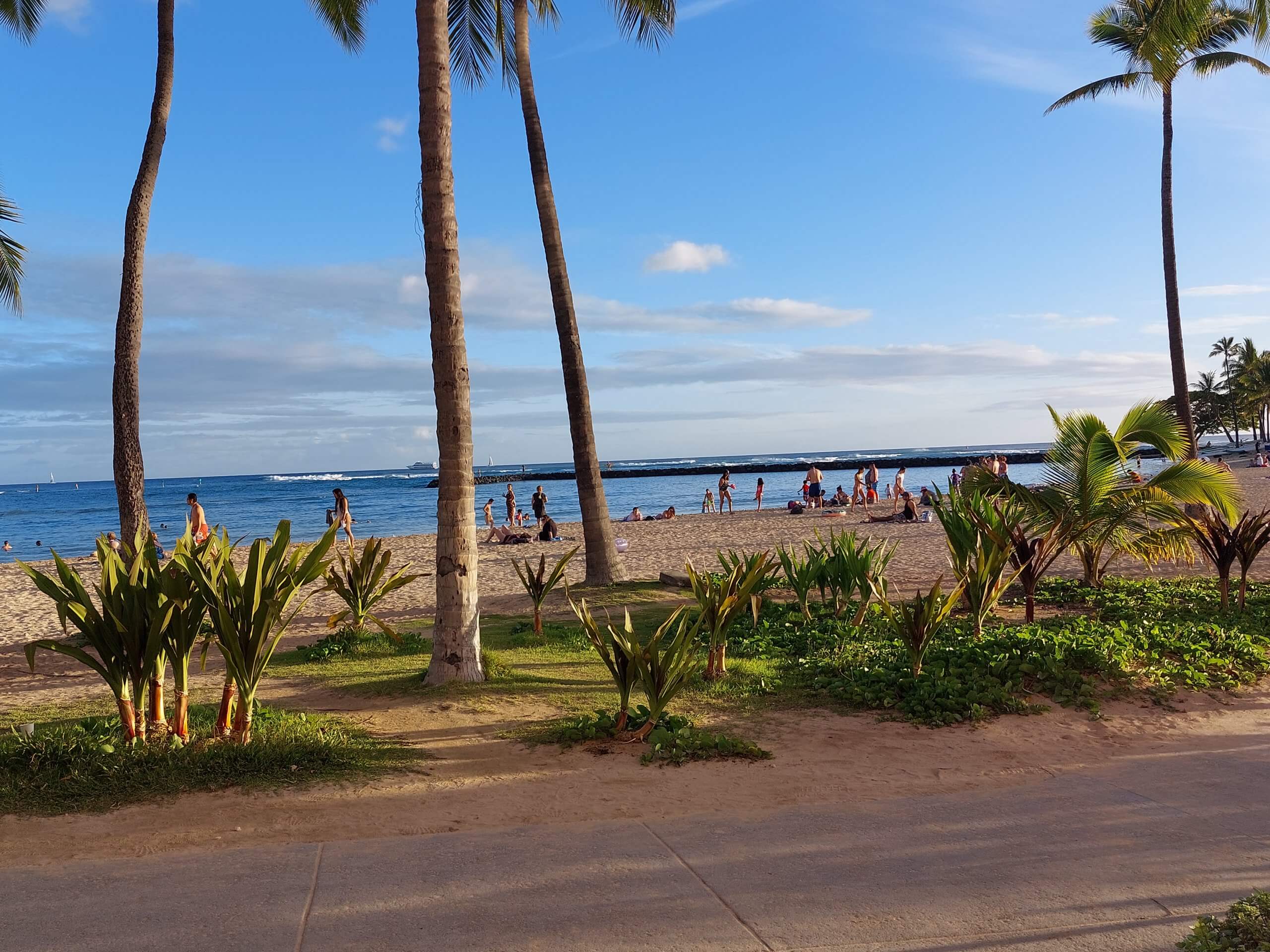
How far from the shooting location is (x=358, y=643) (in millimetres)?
8148

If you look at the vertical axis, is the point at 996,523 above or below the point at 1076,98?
below

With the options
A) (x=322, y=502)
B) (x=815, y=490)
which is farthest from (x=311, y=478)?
(x=815, y=490)

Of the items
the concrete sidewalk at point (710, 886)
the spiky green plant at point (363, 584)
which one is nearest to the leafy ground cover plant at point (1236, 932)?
the concrete sidewalk at point (710, 886)

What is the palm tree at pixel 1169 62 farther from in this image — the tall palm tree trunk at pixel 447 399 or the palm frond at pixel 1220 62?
the tall palm tree trunk at pixel 447 399

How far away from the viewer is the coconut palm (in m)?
9.27

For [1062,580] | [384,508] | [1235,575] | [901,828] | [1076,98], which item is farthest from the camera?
[384,508]

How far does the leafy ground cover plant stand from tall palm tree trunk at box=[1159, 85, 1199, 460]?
14.7 m

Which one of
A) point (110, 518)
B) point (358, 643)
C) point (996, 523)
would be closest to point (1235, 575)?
point (996, 523)

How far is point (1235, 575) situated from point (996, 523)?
6026 millimetres

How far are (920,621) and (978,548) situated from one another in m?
1.89

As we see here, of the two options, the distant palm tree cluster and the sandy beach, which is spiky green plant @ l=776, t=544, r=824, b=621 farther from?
the distant palm tree cluster

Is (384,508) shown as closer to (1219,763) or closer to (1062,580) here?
(1062,580)

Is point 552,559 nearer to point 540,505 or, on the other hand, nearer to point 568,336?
point 540,505

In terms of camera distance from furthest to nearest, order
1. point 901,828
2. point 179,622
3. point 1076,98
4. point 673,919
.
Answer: point 1076,98 → point 179,622 → point 901,828 → point 673,919
